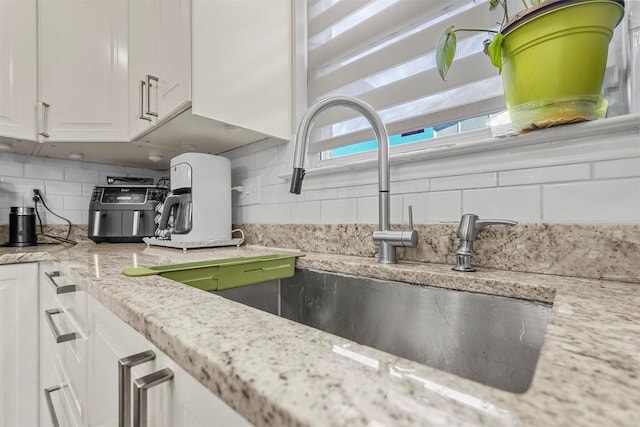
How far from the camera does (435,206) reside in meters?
0.88

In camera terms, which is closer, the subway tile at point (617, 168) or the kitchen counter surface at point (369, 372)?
the kitchen counter surface at point (369, 372)

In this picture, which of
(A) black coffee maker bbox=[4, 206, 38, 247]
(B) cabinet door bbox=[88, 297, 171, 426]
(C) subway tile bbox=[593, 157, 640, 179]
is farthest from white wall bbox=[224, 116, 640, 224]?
(A) black coffee maker bbox=[4, 206, 38, 247]

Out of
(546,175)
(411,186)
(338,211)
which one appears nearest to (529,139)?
(546,175)

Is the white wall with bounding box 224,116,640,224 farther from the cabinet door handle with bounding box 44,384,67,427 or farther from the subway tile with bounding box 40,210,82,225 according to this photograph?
the subway tile with bounding box 40,210,82,225

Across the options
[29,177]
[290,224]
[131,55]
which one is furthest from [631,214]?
[29,177]

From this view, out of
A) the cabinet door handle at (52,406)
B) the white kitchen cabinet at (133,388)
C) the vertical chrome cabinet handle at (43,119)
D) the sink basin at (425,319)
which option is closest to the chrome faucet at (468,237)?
the sink basin at (425,319)

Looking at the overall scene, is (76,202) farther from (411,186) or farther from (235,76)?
(411,186)

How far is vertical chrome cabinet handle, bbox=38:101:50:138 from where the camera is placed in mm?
1407

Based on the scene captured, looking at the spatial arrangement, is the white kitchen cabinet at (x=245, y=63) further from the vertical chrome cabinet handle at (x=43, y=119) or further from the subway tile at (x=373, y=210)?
Result: the vertical chrome cabinet handle at (x=43, y=119)

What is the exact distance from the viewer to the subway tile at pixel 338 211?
107 cm

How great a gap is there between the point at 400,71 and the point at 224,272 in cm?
87

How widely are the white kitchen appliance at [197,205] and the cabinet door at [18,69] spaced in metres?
0.75

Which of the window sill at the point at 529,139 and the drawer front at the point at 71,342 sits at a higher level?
the window sill at the point at 529,139

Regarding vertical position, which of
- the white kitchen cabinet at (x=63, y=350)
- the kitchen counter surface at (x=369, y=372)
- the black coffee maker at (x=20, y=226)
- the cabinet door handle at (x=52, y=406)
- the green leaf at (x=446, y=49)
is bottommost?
the cabinet door handle at (x=52, y=406)
